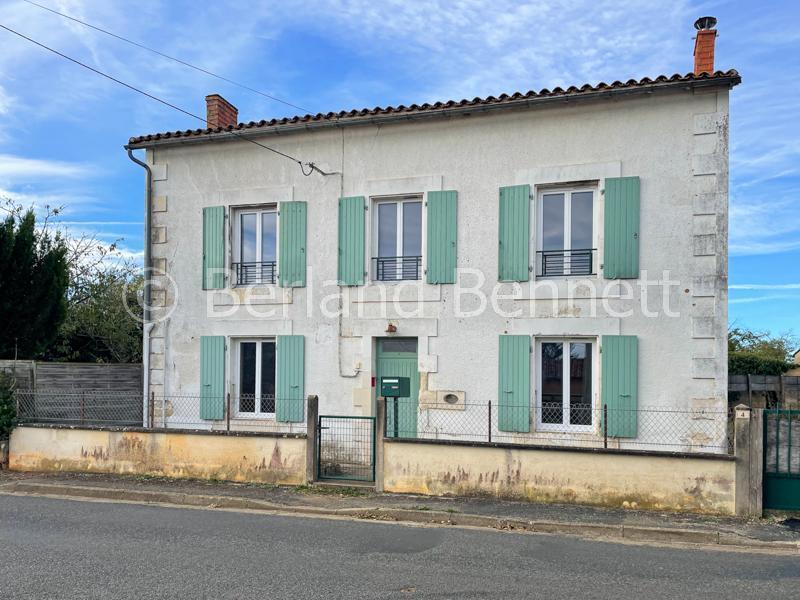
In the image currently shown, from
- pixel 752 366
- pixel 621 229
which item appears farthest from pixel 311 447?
pixel 752 366

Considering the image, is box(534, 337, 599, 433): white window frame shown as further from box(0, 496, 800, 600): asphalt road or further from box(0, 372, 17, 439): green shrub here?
box(0, 372, 17, 439): green shrub

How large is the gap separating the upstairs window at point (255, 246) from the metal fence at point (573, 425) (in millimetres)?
3309

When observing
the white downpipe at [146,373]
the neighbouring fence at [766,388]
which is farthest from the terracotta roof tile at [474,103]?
the neighbouring fence at [766,388]

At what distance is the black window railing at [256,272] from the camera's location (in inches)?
452

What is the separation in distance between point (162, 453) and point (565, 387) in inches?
243

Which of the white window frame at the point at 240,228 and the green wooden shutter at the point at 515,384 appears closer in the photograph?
the green wooden shutter at the point at 515,384

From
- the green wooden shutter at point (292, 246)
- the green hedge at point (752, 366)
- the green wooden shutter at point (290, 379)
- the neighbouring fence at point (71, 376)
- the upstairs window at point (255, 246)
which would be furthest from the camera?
the green hedge at point (752, 366)

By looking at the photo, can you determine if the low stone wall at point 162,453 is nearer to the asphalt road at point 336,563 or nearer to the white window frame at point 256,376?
the asphalt road at point 336,563

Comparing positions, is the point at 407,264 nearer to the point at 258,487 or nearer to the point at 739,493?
the point at 258,487

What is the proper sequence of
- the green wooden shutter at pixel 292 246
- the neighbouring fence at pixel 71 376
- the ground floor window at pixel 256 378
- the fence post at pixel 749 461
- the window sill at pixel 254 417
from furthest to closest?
the ground floor window at pixel 256 378
the window sill at pixel 254 417
the green wooden shutter at pixel 292 246
the neighbouring fence at pixel 71 376
the fence post at pixel 749 461

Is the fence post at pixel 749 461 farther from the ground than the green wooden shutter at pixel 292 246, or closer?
closer

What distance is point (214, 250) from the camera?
38.1 feet

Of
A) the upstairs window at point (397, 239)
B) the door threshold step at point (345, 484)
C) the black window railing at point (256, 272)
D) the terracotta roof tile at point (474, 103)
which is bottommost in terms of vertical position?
the door threshold step at point (345, 484)

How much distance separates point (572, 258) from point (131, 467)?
7.41 metres
